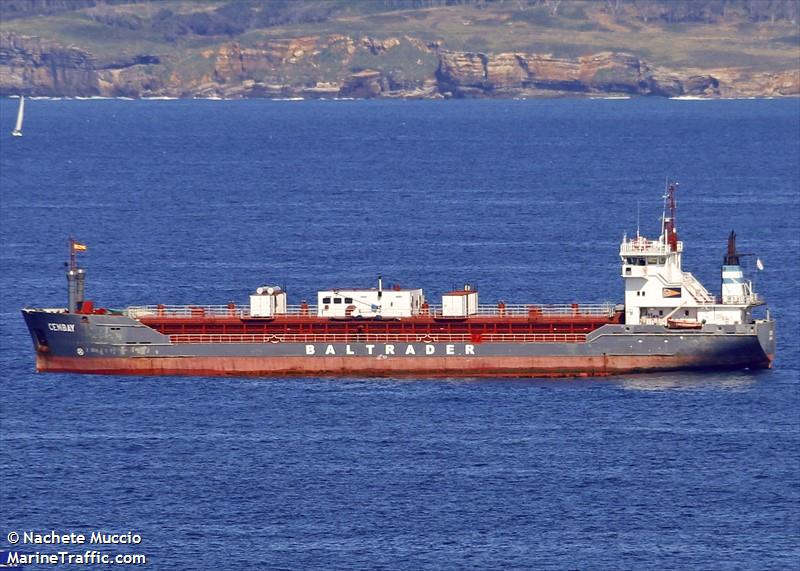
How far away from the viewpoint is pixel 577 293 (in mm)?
131000

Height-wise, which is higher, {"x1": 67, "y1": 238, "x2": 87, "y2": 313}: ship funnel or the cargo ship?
{"x1": 67, "y1": 238, "x2": 87, "y2": 313}: ship funnel

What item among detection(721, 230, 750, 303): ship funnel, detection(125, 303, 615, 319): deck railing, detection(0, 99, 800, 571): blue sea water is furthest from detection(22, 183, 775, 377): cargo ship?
detection(0, 99, 800, 571): blue sea water

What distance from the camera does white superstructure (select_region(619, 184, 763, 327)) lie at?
106 m

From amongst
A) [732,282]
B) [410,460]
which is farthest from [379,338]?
[410,460]

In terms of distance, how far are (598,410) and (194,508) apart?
25017mm

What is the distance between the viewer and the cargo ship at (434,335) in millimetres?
106125

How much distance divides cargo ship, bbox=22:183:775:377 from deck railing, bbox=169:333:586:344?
82mm

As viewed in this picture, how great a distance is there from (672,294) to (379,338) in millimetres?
16014

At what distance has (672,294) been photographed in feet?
351

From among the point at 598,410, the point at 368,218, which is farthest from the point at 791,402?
the point at 368,218

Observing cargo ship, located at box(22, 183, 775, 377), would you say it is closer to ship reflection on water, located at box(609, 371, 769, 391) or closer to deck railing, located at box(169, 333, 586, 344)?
deck railing, located at box(169, 333, 586, 344)

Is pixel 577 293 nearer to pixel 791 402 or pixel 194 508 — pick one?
pixel 791 402

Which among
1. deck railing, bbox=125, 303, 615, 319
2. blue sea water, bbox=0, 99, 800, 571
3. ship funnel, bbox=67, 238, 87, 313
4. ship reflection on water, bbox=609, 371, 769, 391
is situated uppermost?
ship funnel, bbox=67, 238, 87, 313

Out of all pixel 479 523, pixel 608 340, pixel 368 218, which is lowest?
pixel 479 523
